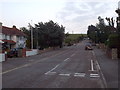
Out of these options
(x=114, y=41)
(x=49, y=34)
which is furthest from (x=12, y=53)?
(x=49, y=34)

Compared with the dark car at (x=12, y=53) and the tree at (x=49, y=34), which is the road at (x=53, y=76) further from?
the tree at (x=49, y=34)

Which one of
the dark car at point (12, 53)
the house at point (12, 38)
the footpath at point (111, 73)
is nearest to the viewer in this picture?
the footpath at point (111, 73)

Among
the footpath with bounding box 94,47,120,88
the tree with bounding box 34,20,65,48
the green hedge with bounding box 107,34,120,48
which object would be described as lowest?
the footpath with bounding box 94,47,120,88

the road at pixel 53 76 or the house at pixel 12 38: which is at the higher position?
the house at pixel 12 38

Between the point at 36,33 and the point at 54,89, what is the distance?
78.0 m

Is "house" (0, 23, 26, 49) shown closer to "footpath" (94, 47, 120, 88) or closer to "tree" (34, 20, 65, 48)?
"tree" (34, 20, 65, 48)

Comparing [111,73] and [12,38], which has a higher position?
[12,38]

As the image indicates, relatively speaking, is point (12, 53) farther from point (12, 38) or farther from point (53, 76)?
point (12, 38)

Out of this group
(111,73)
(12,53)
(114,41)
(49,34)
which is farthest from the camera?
(49,34)

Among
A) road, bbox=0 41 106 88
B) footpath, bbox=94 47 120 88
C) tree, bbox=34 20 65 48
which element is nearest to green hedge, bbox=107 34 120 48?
footpath, bbox=94 47 120 88

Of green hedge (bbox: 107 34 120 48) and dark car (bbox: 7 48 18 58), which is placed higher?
green hedge (bbox: 107 34 120 48)

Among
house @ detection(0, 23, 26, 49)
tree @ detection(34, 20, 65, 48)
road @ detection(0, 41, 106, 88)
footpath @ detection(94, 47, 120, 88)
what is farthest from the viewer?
tree @ detection(34, 20, 65, 48)

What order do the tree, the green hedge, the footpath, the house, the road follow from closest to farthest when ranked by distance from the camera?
the road
the footpath
the green hedge
the house
the tree

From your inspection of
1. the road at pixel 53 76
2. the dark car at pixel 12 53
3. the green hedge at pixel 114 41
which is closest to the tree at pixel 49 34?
the dark car at pixel 12 53
